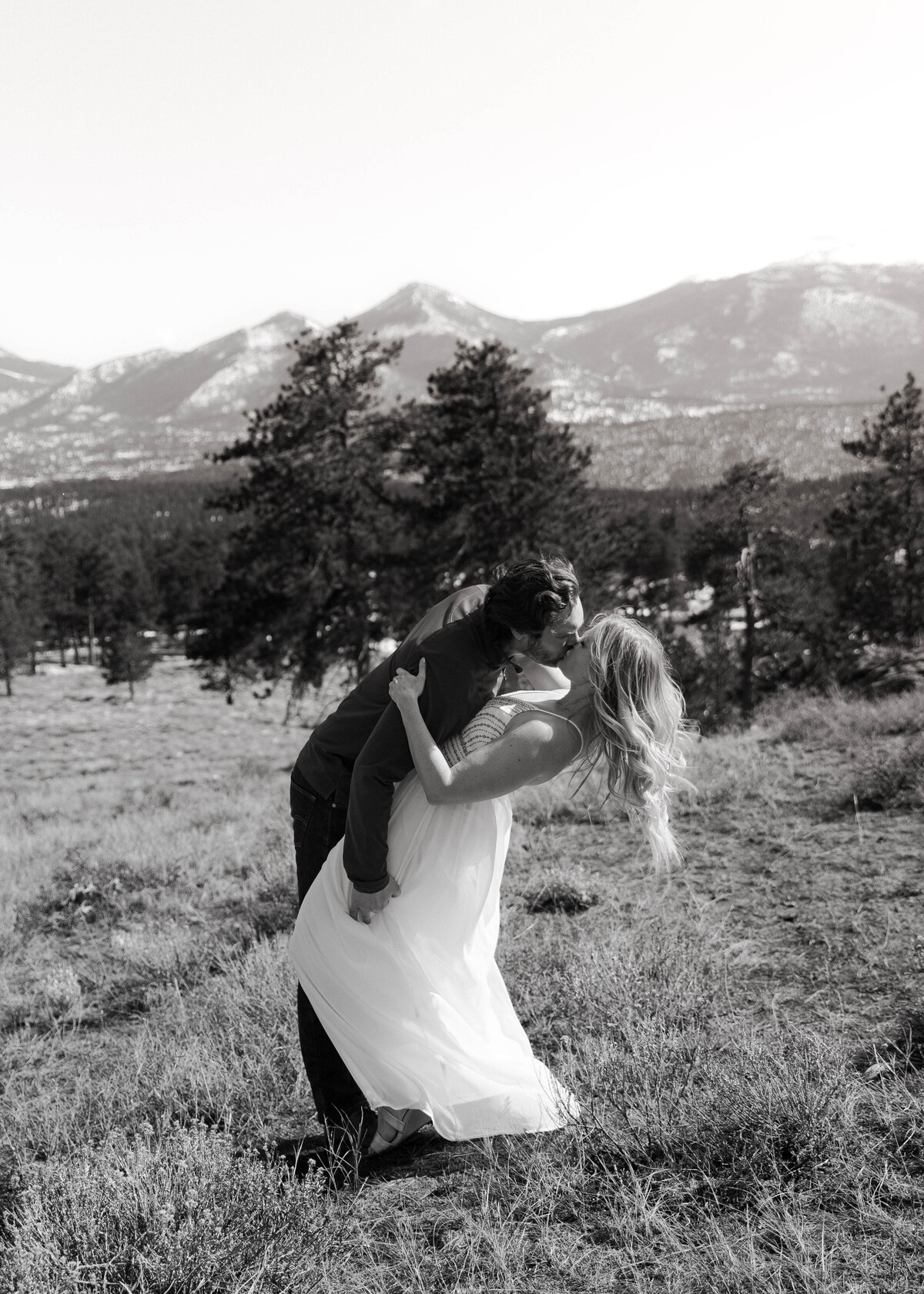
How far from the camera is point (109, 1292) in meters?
2.12

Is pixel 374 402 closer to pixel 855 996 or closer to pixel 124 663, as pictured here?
pixel 855 996

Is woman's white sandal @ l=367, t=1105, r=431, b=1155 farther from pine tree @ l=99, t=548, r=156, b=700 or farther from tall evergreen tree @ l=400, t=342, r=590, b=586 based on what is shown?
pine tree @ l=99, t=548, r=156, b=700

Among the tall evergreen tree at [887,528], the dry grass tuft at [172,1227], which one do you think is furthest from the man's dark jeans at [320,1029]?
the tall evergreen tree at [887,528]

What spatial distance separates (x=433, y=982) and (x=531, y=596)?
1.26 metres

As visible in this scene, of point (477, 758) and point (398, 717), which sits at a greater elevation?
point (398, 717)

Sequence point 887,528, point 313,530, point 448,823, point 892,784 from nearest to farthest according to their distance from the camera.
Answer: point 448,823
point 892,784
point 313,530
point 887,528

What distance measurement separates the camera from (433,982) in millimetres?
2834

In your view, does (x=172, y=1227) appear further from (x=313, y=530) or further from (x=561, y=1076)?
(x=313, y=530)

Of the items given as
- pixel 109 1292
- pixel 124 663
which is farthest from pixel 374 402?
pixel 124 663

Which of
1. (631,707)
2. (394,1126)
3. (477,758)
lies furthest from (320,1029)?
(631,707)

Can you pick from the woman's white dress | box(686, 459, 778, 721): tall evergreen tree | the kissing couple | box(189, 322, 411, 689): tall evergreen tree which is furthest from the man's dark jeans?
box(686, 459, 778, 721): tall evergreen tree

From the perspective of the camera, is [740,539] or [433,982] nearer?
[433,982]

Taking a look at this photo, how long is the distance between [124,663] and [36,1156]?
193 ft

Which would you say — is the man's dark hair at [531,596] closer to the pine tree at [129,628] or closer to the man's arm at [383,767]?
the man's arm at [383,767]
